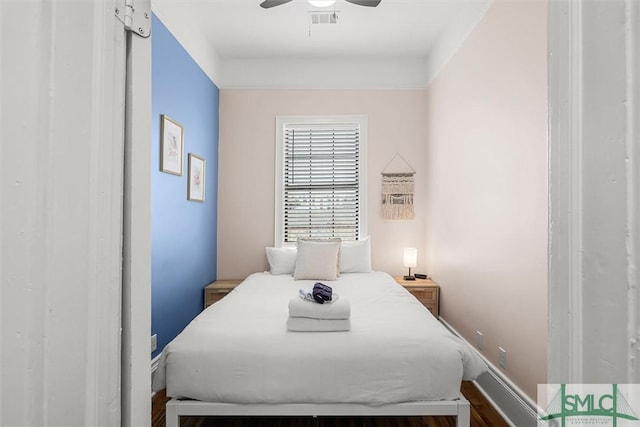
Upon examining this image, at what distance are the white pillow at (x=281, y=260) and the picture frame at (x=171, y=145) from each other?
1.36m

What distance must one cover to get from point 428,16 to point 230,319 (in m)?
3.02

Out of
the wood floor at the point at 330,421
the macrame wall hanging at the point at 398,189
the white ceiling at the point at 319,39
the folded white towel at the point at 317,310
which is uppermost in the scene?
the white ceiling at the point at 319,39

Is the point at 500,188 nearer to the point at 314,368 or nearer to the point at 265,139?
the point at 314,368

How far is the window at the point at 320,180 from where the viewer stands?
4.26m

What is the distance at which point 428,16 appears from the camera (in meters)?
3.31

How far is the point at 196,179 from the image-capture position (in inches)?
137

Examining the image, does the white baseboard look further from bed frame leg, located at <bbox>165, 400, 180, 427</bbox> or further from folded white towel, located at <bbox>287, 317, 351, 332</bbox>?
bed frame leg, located at <bbox>165, 400, 180, 427</bbox>

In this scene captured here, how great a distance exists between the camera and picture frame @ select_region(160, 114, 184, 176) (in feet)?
8.99

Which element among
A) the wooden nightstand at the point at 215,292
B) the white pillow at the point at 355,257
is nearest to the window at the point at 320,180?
the white pillow at the point at 355,257

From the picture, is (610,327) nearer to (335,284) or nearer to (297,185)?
(335,284)

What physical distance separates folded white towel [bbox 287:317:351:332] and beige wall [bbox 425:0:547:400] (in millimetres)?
1047

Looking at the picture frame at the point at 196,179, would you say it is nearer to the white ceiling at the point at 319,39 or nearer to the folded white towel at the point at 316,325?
the white ceiling at the point at 319,39

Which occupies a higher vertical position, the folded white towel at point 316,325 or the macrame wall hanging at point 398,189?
the macrame wall hanging at point 398,189

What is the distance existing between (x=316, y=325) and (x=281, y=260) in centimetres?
203
